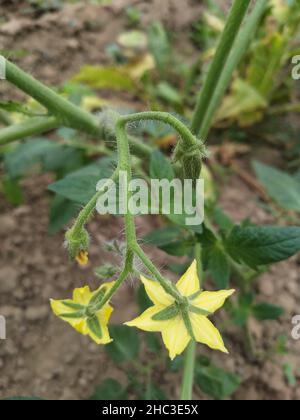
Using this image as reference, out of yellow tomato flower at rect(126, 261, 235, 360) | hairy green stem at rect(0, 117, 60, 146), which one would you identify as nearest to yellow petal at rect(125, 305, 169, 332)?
yellow tomato flower at rect(126, 261, 235, 360)

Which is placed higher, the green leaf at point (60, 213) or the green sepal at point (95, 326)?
the green leaf at point (60, 213)

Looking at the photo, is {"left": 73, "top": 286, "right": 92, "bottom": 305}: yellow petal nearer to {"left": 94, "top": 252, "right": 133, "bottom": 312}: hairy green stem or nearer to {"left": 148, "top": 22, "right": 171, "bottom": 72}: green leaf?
{"left": 94, "top": 252, "right": 133, "bottom": 312}: hairy green stem

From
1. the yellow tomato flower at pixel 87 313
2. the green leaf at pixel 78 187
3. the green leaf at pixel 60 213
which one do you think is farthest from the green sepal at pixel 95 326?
the green leaf at pixel 60 213

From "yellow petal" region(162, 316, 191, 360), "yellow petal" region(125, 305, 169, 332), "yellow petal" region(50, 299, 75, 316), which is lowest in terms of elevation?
"yellow petal" region(162, 316, 191, 360)

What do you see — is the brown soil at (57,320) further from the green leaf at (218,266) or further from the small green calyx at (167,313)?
the small green calyx at (167,313)

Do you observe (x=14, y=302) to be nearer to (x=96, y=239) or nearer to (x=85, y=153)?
(x=96, y=239)

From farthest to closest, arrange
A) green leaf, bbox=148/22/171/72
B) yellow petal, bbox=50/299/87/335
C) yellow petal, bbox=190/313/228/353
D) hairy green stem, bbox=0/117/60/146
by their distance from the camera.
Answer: green leaf, bbox=148/22/171/72 → hairy green stem, bbox=0/117/60/146 → yellow petal, bbox=50/299/87/335 → yellow petal, bbox=190/313/228/353

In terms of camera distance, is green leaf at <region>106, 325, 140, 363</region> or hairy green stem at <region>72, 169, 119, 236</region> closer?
hairy green stem at <region>72, 169, 119, 236</region>
